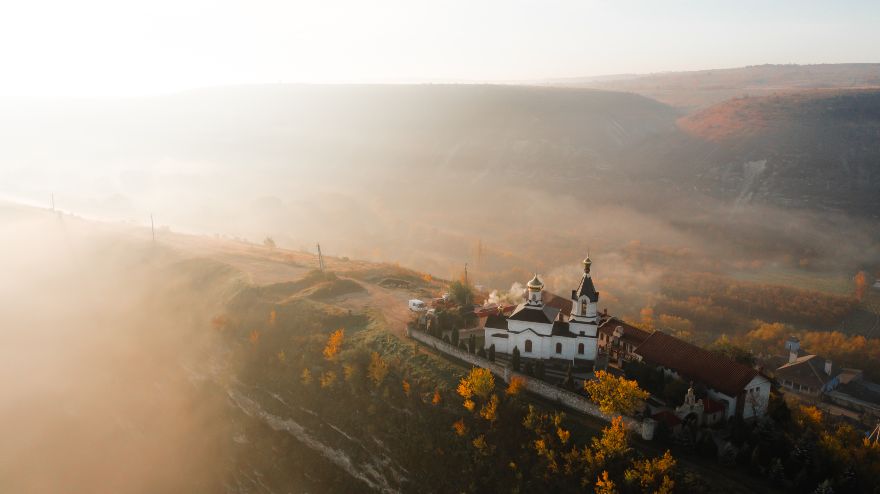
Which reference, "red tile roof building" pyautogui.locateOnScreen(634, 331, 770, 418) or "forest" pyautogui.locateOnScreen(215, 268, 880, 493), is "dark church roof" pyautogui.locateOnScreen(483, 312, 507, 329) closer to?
"forest" pyautogui.locateOnScreen(215, 268, 880, 493)

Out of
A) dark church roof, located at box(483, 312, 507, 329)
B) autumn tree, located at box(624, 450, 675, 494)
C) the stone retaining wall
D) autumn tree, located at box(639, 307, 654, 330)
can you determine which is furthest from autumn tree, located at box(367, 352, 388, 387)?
autumn tree, located at box(639, 307, 654, 330)

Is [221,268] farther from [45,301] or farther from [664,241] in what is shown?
[664,241]

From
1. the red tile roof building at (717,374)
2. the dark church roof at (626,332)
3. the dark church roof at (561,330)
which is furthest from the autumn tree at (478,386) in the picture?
the dark church roof at (626,332)

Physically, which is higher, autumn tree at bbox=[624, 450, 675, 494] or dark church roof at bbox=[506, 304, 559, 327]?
dark church roof at bbox=[506, 304, 559, 327]

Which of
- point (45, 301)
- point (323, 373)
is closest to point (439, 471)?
point (323, 373)

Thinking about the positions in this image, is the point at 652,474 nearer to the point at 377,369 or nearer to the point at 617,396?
the point at 617,396

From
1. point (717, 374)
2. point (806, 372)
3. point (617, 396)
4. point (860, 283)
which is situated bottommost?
point (860, 283)

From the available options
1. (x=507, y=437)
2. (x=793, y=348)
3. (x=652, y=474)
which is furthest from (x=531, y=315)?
(x=793, y=348)
